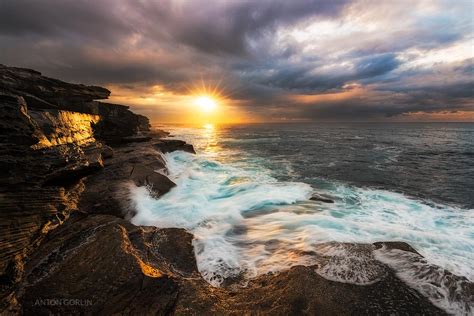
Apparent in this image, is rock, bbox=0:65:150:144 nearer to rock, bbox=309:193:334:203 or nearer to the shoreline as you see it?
the shoreline

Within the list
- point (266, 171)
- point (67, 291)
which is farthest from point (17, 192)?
point (266, 171)

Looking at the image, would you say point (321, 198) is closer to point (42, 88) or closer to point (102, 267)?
point (102, 267)

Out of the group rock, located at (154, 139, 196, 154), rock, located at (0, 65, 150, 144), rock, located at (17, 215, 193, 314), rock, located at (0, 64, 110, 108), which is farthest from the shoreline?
rock, located at (154, 139, 196, 154)

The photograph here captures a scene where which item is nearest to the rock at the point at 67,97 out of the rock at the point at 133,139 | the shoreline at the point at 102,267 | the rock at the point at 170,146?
the rock at the point at 133,139

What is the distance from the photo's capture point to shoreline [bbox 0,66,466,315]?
4152 millimetres

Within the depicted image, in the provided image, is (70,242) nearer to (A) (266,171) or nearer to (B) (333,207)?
(B) (333,207)

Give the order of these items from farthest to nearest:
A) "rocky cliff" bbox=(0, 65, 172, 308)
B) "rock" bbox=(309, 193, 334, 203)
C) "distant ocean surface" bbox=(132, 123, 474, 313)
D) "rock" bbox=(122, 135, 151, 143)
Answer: "rock" bbox=(122, 135, 151, 143), "rock" bbox=(309, 193, 334, 203), "distant ocean surface" bbox=(132, 123, 474, 313), "rocky cliff" bbox=(0, 65, 172, 308)

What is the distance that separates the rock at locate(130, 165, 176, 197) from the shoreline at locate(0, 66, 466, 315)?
101 inches

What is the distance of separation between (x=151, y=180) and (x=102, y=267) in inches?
285

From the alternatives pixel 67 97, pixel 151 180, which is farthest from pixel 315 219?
pixel 67 97

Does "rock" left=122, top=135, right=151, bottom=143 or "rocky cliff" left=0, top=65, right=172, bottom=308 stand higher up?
"rocky cliff" left=0, top=65, right=172, bottom=308

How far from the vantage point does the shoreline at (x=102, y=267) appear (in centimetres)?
415

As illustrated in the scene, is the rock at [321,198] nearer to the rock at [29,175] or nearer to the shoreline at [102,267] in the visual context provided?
the shoreline at [102,267]

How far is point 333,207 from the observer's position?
10.4 metres
